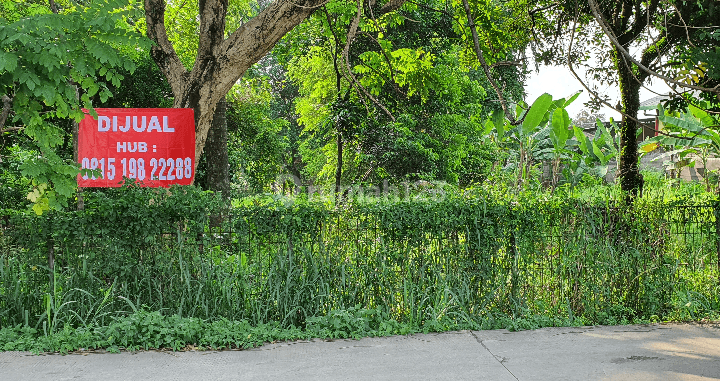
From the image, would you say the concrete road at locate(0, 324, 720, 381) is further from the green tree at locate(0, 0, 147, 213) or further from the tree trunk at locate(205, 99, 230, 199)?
the tree trunk at locate(205, 99, 230, 199)

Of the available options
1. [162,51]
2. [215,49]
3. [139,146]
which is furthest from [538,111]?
[139,146]

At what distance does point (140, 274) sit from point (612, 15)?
27.4ft

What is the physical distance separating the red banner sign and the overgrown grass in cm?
85

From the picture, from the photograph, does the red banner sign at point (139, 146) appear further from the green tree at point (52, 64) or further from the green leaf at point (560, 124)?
the green leaf at point (560, 124)

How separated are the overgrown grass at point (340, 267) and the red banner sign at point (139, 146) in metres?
0.85

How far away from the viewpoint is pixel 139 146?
23.2ft

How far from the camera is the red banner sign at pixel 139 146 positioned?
6.96 metres

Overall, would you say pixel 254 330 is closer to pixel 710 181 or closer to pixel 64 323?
pixel 64 323

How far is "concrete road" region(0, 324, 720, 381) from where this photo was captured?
15.7 feet

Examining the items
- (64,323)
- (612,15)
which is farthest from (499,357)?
(612,15)

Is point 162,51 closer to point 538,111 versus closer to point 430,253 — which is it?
point 430,253

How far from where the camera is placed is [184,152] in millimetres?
7238

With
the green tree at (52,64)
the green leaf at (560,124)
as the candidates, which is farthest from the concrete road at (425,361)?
the green leaf at (560,124)

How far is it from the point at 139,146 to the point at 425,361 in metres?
4.52
